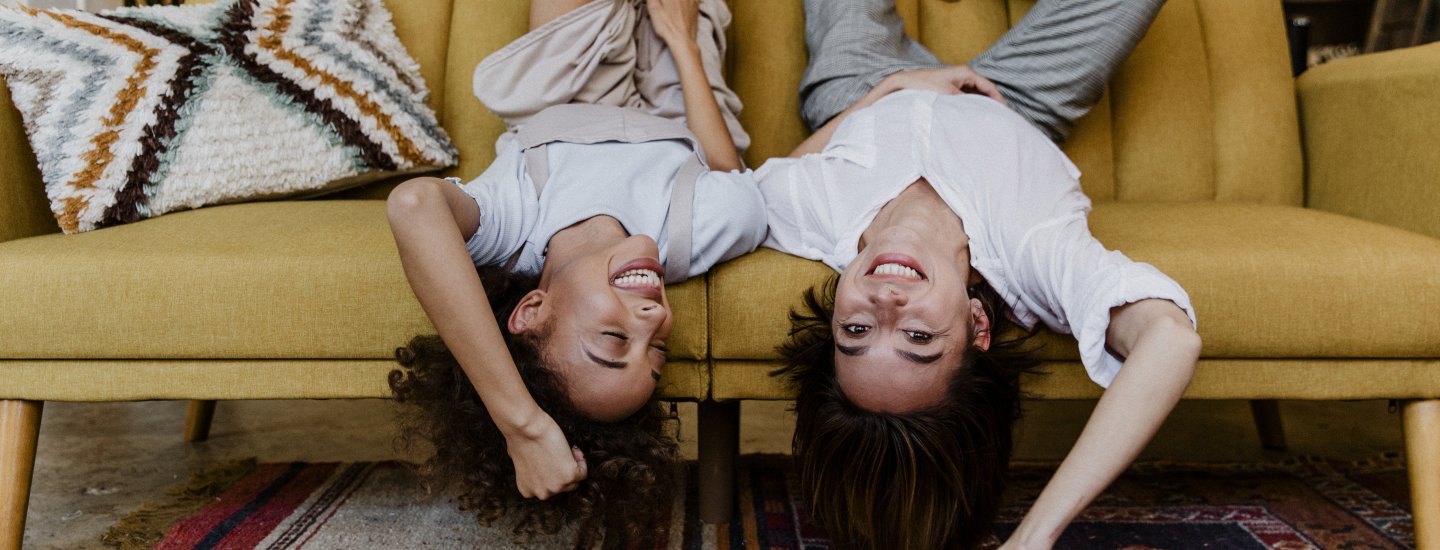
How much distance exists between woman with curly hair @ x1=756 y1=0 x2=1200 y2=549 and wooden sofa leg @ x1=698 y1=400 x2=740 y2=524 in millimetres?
188

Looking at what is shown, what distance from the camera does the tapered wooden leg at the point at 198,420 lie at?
192 centimetres

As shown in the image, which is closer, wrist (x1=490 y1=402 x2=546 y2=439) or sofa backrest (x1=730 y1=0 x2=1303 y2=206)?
wrist (x1=490 y1=402 x2=546 y2=439)

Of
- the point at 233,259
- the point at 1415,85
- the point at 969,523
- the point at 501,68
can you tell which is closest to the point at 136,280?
the point at 233,259

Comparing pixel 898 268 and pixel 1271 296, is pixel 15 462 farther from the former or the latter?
pixel 1271 296

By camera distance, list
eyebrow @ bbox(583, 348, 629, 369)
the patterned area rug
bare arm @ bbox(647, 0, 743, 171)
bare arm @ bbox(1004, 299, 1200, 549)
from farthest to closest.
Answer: bare arm @ bbox(647, 0, 743, 171), the patterned area rug, eyebrow @ bbox(583, 348, 629, 369), bare arm @ bbox(1004, 299, 1200, 549)

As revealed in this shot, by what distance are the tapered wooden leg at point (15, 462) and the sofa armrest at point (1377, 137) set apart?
208 centimetres

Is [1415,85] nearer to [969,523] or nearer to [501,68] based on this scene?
[969,523]

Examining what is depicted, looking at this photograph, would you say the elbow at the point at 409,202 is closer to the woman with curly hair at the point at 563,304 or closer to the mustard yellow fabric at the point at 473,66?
the woman with curly hair at the point at 563,304

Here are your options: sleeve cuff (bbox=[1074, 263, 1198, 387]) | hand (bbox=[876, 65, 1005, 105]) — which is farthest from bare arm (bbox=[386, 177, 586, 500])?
hand (bbox=[876, 65, 1005, 105])

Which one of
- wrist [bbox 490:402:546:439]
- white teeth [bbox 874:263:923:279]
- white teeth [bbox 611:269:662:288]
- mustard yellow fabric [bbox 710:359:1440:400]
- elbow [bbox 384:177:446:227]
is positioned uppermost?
elbow [bbox 384:177:446:227]

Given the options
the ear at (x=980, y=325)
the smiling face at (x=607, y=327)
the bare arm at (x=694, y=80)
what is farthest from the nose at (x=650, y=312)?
the bare arm at (x=694, y=80)

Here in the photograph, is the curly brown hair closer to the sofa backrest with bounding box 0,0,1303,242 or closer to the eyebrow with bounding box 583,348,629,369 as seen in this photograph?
the eyebrow with bounding box 583,348,629,369

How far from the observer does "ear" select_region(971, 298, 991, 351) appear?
121 cm

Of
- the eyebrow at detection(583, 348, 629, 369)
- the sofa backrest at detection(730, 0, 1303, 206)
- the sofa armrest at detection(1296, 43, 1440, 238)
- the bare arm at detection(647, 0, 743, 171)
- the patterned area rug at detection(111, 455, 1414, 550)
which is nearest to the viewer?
the eyebrow at detection(583, 348, 629, 369)
